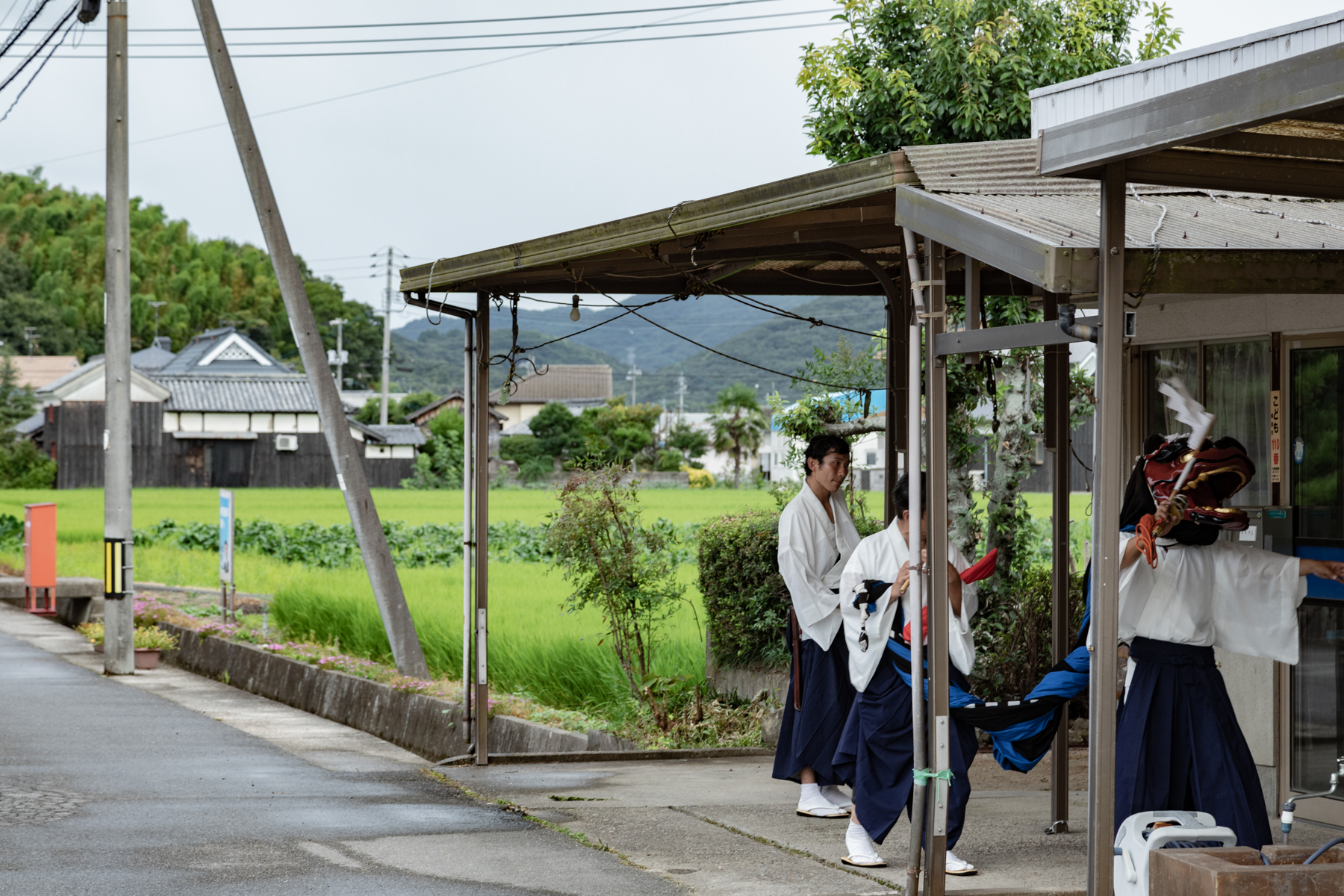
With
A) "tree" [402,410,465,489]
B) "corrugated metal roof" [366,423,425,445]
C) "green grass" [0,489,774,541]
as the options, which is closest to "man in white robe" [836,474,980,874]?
"green grass" [0,489,774,541]

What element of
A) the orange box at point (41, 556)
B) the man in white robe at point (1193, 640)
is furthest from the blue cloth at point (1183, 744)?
the orange box at point (41, 556)

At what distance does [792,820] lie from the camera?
6816mm

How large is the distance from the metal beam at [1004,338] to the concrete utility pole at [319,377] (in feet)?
24.1

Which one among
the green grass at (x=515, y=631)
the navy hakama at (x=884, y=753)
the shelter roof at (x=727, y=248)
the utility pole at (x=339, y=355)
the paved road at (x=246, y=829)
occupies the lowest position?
the paved road at (x=246, y=829)

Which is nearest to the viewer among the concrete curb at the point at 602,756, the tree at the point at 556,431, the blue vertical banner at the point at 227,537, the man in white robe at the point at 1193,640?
the man in white robe at the point at 1193,640

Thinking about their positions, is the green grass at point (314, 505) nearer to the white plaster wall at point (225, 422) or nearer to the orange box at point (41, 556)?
the white plaster wall at point (225, 422)

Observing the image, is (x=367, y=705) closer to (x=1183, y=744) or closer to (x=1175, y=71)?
(x=1175, y=71)

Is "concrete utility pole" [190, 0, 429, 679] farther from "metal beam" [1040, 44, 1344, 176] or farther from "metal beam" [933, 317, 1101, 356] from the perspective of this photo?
"metal beam" [1040, 44, 1344, 176]

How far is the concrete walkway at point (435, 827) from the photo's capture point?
226 inches

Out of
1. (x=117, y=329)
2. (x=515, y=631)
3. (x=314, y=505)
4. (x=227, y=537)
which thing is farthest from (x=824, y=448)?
(x=314, y=505)

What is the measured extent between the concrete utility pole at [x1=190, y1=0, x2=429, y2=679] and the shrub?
297 centimetres

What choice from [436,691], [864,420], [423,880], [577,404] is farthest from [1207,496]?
[577,404]

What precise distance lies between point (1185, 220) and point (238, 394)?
57.7m

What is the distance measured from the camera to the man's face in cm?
667
